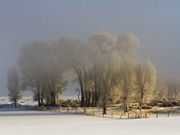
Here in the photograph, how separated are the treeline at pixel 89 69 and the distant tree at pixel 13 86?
543 centimetres

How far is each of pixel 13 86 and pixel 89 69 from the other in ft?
93.6

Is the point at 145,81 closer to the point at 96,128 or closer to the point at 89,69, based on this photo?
the point at 89,69

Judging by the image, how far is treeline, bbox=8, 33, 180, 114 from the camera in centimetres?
7138

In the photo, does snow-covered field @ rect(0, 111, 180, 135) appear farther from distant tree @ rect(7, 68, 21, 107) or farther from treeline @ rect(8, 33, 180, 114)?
distant tree @ rect(7, 68, 21, 107)

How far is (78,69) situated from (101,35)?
898 centimetres

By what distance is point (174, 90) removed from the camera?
424 feet

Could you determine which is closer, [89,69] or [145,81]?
[89,69]

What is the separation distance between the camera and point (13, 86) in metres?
98.9

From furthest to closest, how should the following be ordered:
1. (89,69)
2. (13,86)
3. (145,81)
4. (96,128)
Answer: (13,86) → (145,81) → (89,69) → (96,128)

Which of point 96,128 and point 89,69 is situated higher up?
point 89,69

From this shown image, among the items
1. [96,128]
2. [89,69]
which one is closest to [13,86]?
[89,69]

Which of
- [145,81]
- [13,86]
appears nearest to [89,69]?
[145,81]

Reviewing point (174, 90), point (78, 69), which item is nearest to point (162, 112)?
point (78, 69)

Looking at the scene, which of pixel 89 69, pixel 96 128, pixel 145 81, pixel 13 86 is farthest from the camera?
pixel 13 86
